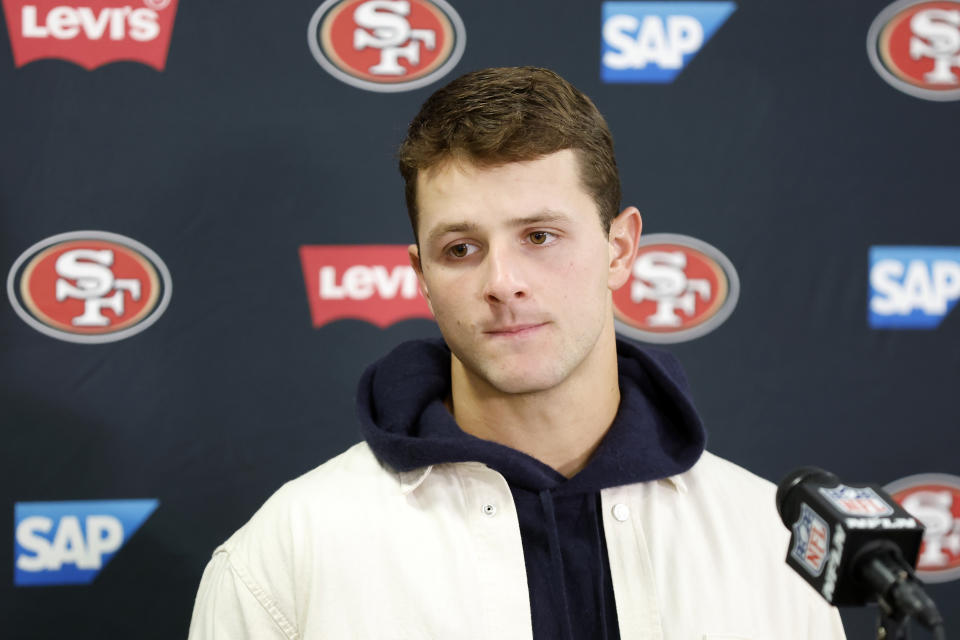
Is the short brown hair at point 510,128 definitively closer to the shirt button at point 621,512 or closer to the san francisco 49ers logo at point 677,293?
the shirt button at point 621,512

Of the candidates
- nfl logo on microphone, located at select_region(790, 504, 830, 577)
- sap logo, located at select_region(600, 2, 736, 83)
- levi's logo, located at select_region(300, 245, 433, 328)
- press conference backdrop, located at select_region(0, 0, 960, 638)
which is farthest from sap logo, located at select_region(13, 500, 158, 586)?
nfl logo on microphone, located at select_region(790, 504, 830, 577)

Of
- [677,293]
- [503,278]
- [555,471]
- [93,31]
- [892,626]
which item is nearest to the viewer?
[892,626]

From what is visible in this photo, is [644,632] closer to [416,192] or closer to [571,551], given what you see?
[571,551]

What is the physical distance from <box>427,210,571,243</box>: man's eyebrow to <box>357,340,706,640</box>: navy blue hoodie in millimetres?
242

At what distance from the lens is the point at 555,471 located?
1.31 meters

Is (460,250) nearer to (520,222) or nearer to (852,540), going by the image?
(520,222)

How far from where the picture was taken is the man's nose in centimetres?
120

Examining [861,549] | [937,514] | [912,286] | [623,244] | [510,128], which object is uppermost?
[510,128]

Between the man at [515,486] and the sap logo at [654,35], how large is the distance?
583 mm

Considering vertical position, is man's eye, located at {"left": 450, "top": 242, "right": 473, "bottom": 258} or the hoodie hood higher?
man's eye, located at {"left": 450, "top": 242, "right": 473, "bottom": 258}

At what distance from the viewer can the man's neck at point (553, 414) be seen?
1294 mm

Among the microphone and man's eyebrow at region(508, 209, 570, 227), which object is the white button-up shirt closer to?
man's eyebrow at region(508, 209, 570, 227)

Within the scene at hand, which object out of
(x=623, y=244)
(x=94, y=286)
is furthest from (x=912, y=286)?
(x=94, y=286)

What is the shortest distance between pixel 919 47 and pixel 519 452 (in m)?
1.23
